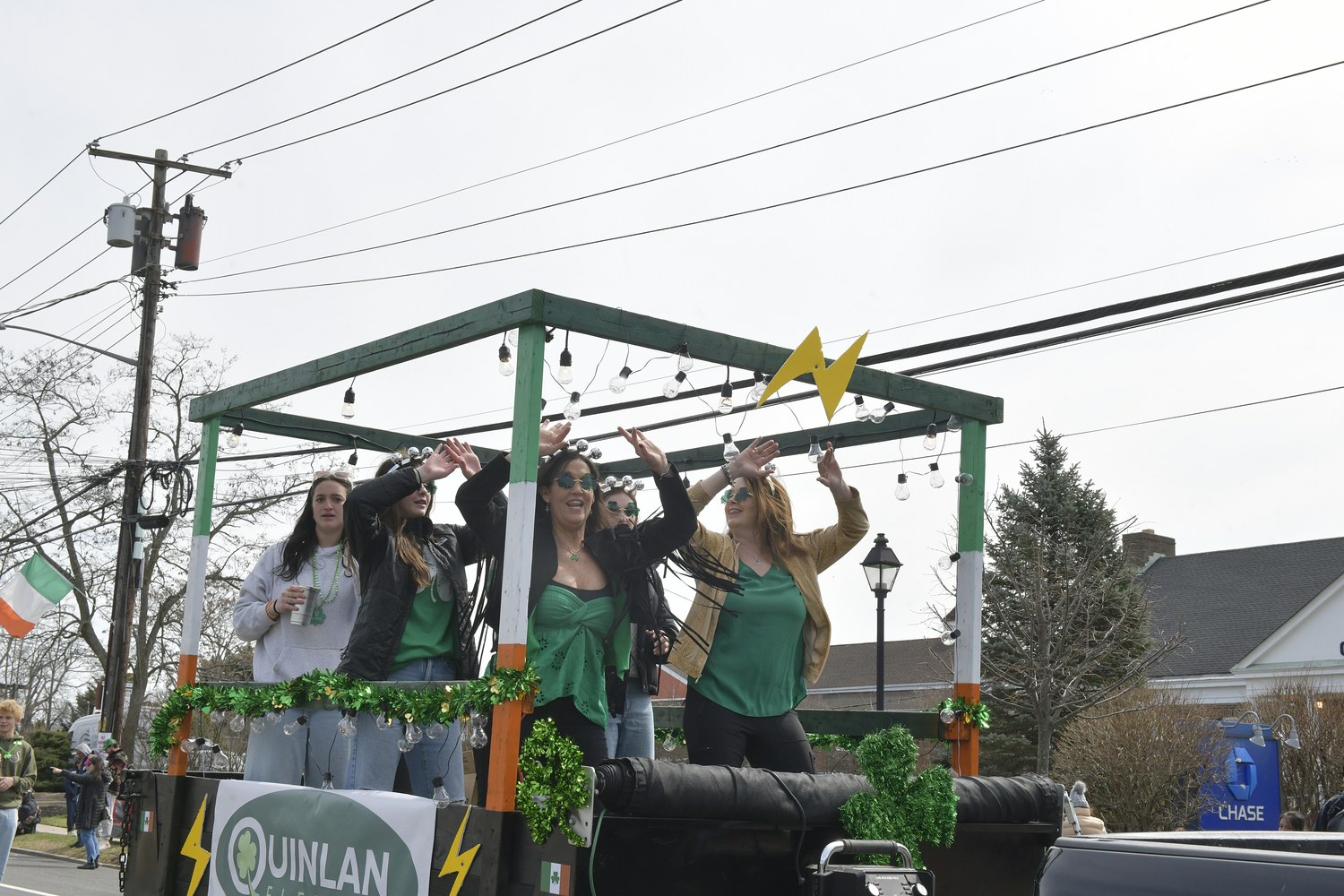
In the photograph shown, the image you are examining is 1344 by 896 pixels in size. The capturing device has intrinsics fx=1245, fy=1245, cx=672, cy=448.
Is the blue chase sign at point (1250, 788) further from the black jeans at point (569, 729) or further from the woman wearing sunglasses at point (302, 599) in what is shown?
the black jeans at point (569, 729)

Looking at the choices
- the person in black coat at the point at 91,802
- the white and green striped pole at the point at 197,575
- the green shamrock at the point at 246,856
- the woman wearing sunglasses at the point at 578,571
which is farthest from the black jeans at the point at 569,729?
the person in black coat at the point at 91,802

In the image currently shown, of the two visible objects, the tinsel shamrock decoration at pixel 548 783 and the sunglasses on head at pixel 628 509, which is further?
the sunglasses on head at pixel 628 509

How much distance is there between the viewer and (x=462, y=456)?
179 inches

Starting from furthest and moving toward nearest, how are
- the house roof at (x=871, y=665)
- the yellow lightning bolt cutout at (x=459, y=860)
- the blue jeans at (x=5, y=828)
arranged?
the house roof at (x=871, y=665), the blue jeans at (x=5, y=828), the yellow lightning bolt cutout at (x=459, y=860)

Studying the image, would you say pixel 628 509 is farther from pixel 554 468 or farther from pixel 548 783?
pixel 548 783

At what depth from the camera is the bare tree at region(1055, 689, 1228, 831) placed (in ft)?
57.2

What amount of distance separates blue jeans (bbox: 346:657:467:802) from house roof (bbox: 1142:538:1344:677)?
85.6ft

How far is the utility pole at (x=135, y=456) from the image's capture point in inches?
667

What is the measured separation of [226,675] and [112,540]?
3.95 m

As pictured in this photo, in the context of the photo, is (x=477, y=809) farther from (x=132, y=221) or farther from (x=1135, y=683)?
(x=1135, y=683)

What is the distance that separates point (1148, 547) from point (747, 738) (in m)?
34.0

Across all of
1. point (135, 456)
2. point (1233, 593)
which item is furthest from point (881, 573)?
point (1233, 593)

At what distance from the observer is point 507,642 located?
375 cm

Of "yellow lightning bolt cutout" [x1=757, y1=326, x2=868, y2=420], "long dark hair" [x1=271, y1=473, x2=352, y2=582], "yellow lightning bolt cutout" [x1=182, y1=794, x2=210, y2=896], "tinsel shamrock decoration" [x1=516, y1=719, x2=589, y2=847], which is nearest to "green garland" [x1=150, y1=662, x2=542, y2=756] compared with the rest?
"tinsel shamrock decoration" [x1=516, y1=719, x2=589, y2=847]
